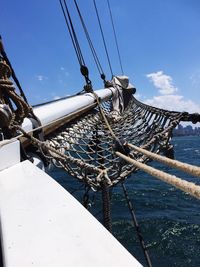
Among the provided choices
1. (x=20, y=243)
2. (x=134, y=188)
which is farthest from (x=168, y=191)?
(x=20, y=243)

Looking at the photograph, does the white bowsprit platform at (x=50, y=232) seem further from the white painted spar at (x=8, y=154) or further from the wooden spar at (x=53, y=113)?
the wooden spar at (x=53, y=113)

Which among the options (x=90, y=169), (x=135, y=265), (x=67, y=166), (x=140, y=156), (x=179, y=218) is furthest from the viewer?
(x=179, y=218)

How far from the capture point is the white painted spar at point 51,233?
0.66 metres

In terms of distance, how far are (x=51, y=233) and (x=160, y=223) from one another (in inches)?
328

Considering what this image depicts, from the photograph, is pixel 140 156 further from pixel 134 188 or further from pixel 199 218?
pixel 134 188

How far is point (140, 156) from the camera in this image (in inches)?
111

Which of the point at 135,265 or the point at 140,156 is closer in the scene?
the point at 135,265

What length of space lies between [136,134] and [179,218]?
6196mm

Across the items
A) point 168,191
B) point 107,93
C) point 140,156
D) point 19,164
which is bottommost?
point 168,191

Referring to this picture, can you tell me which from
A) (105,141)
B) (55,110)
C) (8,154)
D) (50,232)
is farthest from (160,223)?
(50,232)

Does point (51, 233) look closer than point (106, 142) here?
Yes

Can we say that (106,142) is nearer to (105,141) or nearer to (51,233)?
(105,141)

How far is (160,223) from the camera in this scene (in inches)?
341

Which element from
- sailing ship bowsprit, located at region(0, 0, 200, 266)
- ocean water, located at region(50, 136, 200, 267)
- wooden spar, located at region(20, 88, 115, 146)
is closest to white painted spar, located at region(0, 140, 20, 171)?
sailing ship bowsprit, located at region(0, 0, 200, 266)
